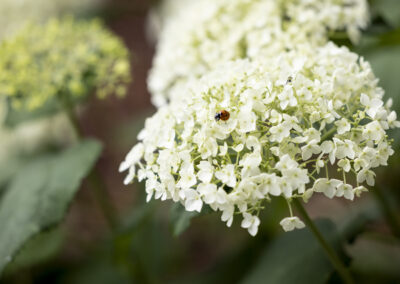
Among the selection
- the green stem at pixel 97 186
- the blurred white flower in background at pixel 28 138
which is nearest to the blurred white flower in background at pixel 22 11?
the blurred white flower in background at pixel 28 138

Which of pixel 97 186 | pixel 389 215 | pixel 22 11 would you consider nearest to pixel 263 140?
pixel 389 215

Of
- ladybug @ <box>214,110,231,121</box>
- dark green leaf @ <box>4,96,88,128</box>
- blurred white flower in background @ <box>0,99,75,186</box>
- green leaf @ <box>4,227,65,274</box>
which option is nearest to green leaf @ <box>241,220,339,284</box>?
ladybug @ <box>214,110,231,121</box>

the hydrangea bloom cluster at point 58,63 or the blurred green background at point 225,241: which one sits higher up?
the hydrangea bloom cluster at point 58,63

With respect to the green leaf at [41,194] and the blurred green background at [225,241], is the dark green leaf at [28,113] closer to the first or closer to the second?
the green leaf at [41,194]

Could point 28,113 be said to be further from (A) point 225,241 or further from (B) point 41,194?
(A) point 225,241

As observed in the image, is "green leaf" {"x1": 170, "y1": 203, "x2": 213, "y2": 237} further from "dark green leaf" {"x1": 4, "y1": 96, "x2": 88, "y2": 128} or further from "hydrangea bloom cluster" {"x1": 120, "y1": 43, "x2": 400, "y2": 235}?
"dark green leaf" {"x1": 4, "y1": 96, "x2": 88, "y2": 128}

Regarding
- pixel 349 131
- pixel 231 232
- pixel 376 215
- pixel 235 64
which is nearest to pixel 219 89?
pixel 235 64
